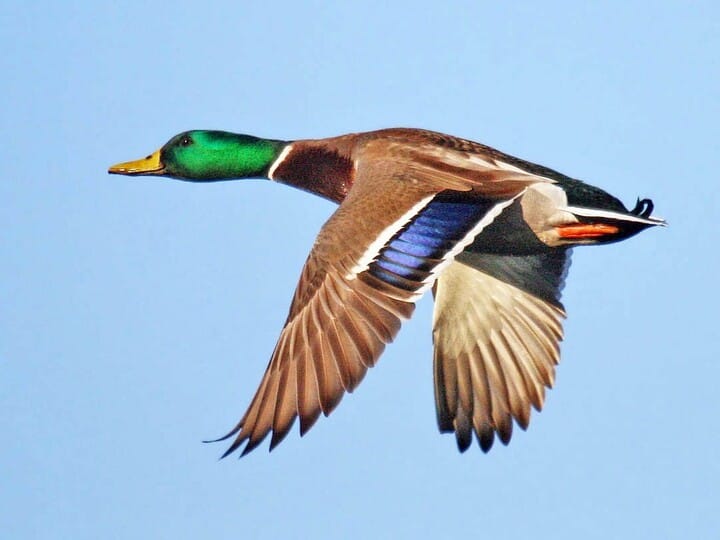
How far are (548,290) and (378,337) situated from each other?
2321 millimetres

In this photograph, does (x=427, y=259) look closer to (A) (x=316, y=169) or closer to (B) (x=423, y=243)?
(B) (x=423, y=243)

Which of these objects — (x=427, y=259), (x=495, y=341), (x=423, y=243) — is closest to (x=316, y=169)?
(x=495, y=341)

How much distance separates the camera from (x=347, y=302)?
7.00 meters

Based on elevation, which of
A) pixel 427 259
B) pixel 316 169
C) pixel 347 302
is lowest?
pixel 347 302

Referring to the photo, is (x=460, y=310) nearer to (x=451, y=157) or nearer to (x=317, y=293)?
(x=451, y=157)

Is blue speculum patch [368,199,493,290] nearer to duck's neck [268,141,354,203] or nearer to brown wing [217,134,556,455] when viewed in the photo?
brown wing [217,134,556,455]

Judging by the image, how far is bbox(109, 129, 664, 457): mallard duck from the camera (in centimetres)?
685

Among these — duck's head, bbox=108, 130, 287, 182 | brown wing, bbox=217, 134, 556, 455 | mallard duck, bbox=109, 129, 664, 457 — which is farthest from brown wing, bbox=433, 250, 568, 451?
duck's head, bbox=108, 130, 287, 182

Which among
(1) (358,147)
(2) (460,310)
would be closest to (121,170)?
(1) (358,147)

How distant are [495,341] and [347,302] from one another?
210cm

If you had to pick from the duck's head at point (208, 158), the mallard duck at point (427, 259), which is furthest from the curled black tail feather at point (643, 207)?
the duck's head at point (208, 158)

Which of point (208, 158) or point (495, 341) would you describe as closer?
point (495, 341)

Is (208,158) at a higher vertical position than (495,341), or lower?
higher

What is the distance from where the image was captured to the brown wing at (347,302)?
6730 millimetres
